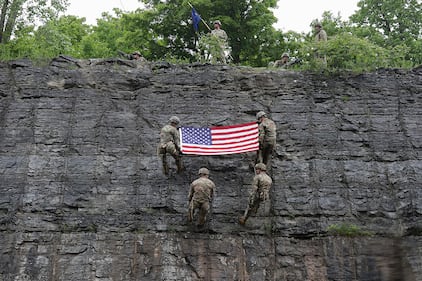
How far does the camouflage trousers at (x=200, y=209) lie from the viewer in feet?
47.1

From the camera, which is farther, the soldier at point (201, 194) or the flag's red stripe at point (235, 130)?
the flag's red stripe at point (235, 130)

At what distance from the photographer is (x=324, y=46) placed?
18.4m

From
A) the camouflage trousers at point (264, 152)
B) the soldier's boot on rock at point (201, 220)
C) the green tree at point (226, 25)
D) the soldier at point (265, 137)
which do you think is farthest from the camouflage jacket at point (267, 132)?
the green tree at point (226, 25)

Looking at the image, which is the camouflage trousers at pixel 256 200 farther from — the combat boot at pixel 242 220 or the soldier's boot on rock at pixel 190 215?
the soldier's boot on rock at pixel 190 215

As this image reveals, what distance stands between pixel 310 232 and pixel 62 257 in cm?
593

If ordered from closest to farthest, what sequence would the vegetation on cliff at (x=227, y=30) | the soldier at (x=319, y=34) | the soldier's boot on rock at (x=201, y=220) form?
the soldier's boot on rock at (x=201, y=220) < the soldier at (x=319, y=34) < the vegetation on cliff at (x=227, y=30)

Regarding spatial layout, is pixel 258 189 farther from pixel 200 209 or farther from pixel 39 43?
pixel 39 43

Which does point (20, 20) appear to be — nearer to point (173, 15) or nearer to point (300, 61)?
point (173, 15)

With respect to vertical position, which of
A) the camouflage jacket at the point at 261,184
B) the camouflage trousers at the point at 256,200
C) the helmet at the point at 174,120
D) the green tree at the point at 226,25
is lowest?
the camouflage trousers at the point at 256,200

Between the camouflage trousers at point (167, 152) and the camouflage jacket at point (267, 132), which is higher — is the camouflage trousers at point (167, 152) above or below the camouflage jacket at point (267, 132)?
below

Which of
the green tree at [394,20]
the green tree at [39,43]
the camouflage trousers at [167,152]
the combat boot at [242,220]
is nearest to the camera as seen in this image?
the combat boot at [242,220]

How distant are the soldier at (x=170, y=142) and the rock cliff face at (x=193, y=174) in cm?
57

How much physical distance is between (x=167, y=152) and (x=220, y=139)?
137 cm

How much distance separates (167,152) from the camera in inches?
599
